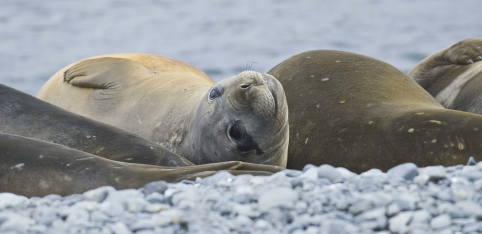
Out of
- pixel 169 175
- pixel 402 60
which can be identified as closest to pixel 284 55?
pixel 402 60

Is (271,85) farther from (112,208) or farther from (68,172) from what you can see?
(112,208)

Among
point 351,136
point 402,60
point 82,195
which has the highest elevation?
point 82,195

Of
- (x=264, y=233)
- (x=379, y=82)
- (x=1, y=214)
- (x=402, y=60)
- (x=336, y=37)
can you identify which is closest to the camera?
(x=264, y=233)

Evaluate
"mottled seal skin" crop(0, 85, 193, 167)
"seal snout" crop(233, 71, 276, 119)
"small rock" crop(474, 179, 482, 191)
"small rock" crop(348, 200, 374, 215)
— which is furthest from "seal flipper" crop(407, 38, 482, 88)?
"small rock" crop(348, 200, 374, 215)

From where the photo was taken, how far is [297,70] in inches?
196

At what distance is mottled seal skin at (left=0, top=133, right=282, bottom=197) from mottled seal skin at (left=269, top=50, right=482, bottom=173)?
3.94ft

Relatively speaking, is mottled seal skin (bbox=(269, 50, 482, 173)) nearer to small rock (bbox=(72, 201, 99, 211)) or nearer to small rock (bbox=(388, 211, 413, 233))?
small rock (bbox=(388, 211, 413, 233))

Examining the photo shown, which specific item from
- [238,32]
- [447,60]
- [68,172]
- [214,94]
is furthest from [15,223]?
[238,32]

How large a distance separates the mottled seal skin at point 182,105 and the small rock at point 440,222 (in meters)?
1.68

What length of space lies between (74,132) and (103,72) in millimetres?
1665

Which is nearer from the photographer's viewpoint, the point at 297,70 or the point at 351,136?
the point at 351,136

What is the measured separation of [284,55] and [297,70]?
10.4 m

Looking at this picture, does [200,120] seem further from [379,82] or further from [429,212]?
[429,212]

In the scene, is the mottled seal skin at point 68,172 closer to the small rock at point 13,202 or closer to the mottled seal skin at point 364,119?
the small rock at point 13,202
